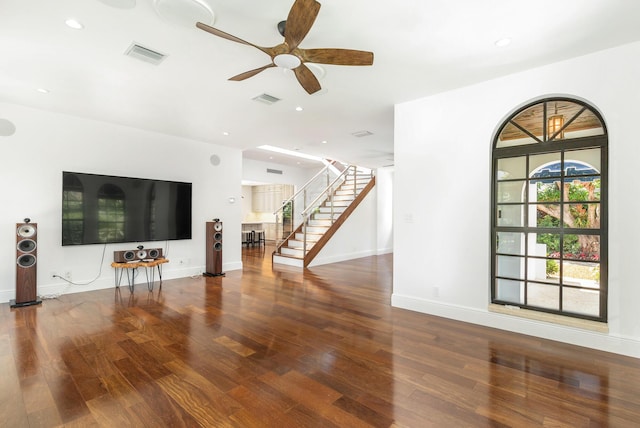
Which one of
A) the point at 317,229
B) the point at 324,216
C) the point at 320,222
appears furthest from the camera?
the point at 324,216

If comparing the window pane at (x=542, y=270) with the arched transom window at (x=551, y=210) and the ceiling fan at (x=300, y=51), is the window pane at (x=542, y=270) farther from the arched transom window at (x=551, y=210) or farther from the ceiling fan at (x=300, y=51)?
the ceiling fan at (x=300, y=51)

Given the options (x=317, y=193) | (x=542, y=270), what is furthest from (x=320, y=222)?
(x=542, y=270)

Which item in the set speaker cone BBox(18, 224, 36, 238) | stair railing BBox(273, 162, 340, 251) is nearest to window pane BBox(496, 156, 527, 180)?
speaker cone BBox(18, 224, 36, 238)

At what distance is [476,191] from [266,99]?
2.99 meters

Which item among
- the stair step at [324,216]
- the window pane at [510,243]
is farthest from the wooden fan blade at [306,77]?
the stair step at [324,216]

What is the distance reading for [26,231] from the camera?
439 centimetres

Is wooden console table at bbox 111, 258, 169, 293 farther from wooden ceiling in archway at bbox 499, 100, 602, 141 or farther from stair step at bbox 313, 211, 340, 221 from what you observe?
wooden ceiling in archway at bbox 499, 100, 602, 141

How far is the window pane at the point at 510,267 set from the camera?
Result: 3.60m

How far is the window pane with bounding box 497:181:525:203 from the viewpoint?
361 centimetres

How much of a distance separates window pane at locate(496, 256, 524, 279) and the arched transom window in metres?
0.01

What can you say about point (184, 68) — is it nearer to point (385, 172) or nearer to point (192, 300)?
point (192, 300)

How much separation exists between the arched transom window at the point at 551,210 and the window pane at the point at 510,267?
0.01 m

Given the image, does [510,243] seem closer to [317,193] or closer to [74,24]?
[74,24]

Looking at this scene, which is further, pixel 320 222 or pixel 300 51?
pixel 320 222
